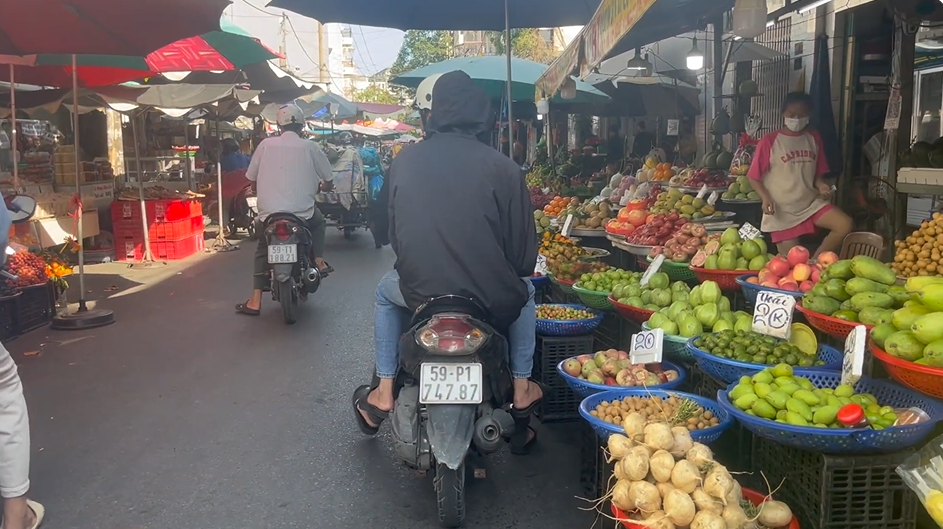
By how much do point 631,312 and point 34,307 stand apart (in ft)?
19.7

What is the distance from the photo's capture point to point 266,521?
3.86 m

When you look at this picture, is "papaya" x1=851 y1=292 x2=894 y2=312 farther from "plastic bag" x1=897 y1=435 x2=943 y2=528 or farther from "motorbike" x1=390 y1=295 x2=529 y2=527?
"motorbike" x1=390 y1=295 x2=529 y2=527

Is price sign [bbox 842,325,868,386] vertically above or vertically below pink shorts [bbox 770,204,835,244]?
below

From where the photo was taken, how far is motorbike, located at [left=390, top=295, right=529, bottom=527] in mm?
3609

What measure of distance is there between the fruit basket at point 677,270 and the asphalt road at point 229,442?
4.78 ft

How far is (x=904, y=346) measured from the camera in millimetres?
3047

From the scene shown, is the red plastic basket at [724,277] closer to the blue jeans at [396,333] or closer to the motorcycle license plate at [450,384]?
the blue jeans at [396,333]

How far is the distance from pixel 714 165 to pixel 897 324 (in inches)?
299

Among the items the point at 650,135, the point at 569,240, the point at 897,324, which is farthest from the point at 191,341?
the point at 650,135

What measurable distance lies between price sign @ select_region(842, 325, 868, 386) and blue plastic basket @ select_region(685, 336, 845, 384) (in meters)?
0.32

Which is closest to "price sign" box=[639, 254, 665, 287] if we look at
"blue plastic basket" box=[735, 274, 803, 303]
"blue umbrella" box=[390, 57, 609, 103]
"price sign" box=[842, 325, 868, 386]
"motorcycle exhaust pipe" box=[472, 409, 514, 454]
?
"blue plastic basket" box=[735, 274, 803, 303]

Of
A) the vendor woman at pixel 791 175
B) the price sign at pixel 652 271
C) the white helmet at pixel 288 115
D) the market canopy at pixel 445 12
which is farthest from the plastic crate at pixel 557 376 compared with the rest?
the white helmet at pixel 288 115

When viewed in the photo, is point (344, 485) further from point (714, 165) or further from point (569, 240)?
point (714, 165)

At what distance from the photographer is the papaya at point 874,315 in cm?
Answer: 349
